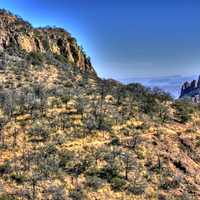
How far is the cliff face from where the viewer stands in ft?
272

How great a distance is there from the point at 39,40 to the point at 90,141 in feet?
166

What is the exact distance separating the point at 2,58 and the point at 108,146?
3736cm

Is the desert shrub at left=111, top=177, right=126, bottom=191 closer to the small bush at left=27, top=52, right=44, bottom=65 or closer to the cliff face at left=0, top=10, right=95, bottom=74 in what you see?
the small bush at left=27, top=52, right=44, bottom=65

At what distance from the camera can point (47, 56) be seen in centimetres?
8419

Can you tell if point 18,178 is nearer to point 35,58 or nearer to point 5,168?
point 5,168

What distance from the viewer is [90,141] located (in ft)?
145

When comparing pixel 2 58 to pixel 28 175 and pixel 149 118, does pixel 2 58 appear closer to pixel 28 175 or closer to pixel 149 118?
pixel 149 118

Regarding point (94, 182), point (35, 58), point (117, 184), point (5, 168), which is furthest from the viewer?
point (35, 58)

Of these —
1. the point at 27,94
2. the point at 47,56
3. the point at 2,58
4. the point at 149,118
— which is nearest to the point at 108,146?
the point at 149,118

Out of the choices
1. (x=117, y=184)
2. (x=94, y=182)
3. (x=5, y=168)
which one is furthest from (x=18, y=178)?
(x=117, y=184)

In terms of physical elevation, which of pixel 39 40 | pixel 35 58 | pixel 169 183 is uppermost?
pixel 39 40

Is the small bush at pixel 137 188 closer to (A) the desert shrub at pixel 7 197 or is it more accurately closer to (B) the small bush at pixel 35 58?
(A) the desert shrub at pixel 7 197

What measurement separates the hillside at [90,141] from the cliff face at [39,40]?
1202 cm

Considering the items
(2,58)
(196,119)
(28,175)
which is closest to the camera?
(28,175)
